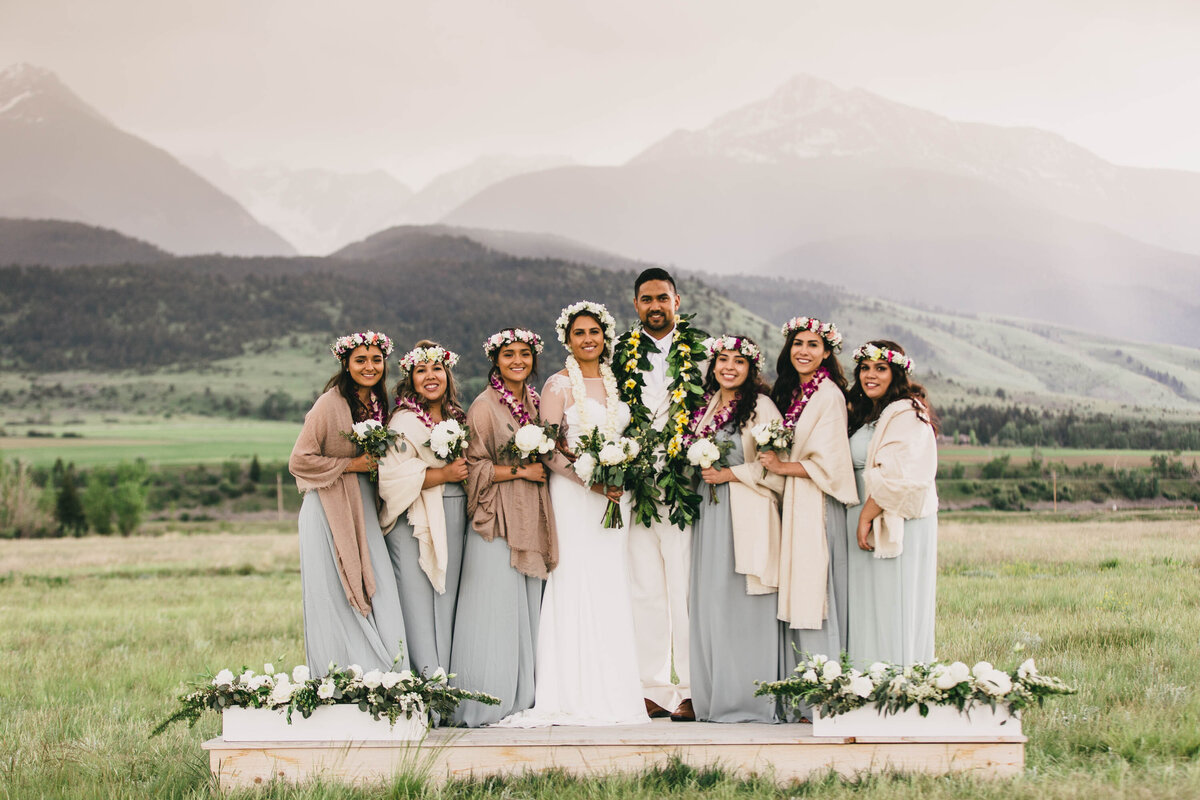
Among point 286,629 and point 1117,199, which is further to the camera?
point 1117,199

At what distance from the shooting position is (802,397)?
6.91 metres

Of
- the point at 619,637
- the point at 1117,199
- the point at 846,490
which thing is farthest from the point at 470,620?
the point at 1117,199

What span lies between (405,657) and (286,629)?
8076mm

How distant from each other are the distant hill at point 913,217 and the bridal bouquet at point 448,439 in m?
110

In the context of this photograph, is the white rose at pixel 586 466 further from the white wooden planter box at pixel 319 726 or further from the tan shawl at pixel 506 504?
the white wooden planter box at pixel 319 726

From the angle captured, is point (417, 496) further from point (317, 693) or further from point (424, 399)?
point (317, 693)

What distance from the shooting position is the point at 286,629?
45.4 ft

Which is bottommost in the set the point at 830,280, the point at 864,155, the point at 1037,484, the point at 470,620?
→ the point at 1037,484

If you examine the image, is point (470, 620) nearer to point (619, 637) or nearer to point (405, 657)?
point (405, 657)

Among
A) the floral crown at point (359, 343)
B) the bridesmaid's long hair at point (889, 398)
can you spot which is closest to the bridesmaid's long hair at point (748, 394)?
the bridesmaid's long hair at point (889, 398)

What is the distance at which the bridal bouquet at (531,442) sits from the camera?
21.7ft

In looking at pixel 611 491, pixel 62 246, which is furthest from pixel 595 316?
pixel 62 246

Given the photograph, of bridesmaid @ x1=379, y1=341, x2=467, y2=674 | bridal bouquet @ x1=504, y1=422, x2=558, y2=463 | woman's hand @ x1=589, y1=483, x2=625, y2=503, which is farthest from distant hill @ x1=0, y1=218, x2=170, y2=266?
woman's hand @ x1=589, y1=483, x2=625, y2=503

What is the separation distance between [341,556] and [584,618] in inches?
67.3
